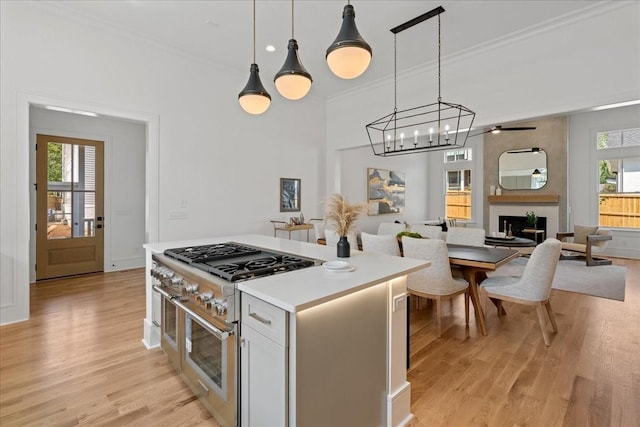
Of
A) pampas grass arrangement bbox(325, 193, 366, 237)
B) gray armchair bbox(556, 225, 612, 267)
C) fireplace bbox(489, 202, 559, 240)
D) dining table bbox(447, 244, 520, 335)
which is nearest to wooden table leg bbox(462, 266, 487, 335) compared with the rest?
dining table bbox(447, 244, 520, 335)

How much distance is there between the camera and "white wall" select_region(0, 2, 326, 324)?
10.6 feet

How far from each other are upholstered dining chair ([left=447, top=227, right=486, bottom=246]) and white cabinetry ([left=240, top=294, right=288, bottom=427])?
3358 mm

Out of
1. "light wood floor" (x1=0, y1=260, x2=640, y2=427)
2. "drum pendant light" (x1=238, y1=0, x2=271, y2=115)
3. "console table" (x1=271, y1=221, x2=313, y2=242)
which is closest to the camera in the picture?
"light wood floor" (x1=0, y1=260, x2=640, y2=427)

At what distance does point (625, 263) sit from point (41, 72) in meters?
10.0

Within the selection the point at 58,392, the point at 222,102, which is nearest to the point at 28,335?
the point at 58,392

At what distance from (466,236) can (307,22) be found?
131 inches

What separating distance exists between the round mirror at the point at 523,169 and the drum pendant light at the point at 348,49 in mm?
7778

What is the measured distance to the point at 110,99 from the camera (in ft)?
12.5

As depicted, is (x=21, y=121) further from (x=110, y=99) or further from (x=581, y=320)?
(x=581, y=320)

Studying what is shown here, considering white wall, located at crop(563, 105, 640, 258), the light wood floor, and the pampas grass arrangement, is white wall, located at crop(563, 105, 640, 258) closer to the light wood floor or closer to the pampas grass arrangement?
the light wood floor

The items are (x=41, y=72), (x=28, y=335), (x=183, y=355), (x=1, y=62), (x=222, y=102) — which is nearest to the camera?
(x=183, y=355)

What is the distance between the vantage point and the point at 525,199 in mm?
7797

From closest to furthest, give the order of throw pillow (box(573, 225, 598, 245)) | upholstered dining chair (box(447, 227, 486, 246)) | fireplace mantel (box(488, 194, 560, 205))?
upholstered dining chair (box(447, 227, 486, 246)) → throw pillow (box(573, 225, 598, 245)) → fireplace mantel (box(488, 194, 560, 205))

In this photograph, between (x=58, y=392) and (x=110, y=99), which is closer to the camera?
(x=58, y=392)
